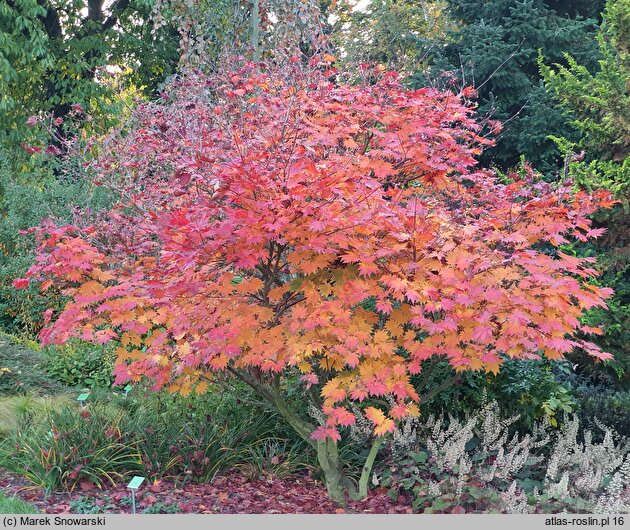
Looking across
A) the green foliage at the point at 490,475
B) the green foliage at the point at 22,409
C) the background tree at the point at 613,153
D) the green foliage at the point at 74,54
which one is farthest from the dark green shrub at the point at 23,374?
the background tree at the point at 613,153

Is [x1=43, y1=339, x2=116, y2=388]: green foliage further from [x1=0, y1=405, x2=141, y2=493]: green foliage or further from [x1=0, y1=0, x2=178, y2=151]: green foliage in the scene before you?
[x1=0, y1=0, x2=178, y2=151]: green foliage

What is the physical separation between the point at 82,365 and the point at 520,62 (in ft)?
24.0

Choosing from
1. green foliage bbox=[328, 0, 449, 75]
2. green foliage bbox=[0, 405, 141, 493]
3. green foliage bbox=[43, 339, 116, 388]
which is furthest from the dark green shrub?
green foliage bbox=[328, 0, 449, 75]

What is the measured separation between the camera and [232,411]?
575cm

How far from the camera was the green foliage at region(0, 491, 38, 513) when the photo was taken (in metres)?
4.29

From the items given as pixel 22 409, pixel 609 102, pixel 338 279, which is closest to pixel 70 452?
pixel 22 409

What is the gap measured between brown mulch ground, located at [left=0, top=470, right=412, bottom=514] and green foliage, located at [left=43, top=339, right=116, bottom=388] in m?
2.38

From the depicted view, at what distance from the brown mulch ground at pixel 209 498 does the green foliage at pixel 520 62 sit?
5.89 m

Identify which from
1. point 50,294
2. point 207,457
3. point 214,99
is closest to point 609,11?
point 214,99

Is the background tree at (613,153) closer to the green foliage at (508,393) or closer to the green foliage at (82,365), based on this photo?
the green foliage at (508,393)

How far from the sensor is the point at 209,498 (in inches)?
188

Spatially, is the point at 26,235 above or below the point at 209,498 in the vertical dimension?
above

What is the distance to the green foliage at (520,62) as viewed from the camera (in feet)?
30.5

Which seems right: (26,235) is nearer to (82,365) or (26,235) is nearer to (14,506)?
(82,365)
